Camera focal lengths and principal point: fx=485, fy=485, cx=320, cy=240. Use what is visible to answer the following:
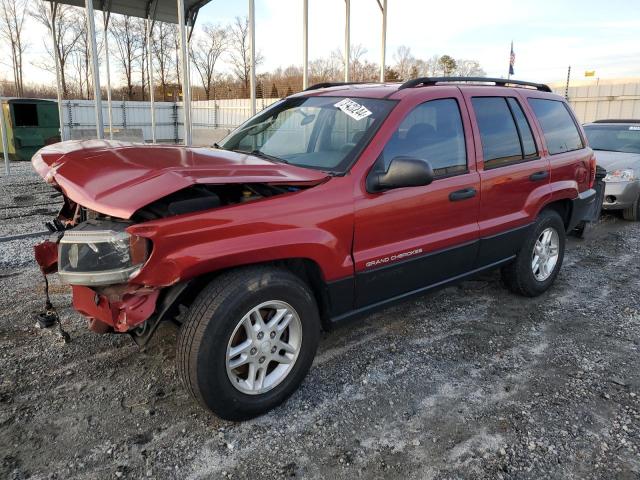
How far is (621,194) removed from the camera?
792 cm

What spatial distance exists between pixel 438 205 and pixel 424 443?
157 centimetres

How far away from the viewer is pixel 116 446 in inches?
97.0

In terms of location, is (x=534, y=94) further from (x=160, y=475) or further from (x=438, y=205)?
(x=160, y=475)

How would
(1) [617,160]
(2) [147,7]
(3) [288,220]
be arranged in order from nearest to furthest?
(3) [288,220]
(1) [617,160]
(2) [147,7]

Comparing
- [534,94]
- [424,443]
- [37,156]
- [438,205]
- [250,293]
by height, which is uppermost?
[534,94]

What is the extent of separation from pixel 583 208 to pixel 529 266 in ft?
3.57

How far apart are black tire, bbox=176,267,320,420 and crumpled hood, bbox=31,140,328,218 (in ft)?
1.72

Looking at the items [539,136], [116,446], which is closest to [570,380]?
[539,136]

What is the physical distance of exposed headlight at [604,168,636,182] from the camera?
26.1 feet

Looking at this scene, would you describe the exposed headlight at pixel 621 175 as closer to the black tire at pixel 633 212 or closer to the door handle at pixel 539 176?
the black tire at pixel 633 212

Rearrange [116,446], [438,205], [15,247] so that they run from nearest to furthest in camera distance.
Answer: [116,446] < [438,205] < [15,247]

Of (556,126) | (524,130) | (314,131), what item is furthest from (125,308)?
(556,126)

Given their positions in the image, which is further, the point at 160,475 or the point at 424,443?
the point at 424,443

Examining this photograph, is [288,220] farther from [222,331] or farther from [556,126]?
[556,126]
